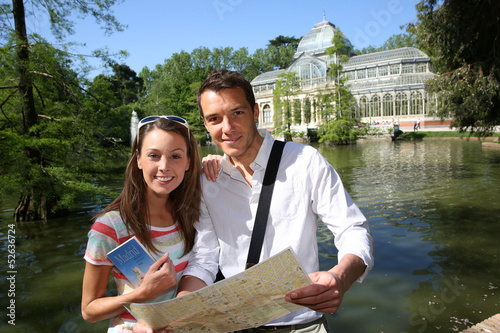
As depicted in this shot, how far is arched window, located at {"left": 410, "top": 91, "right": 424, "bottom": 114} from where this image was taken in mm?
36941

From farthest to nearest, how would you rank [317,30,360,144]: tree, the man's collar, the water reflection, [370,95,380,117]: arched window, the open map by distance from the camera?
1. [370,95,380,117]: arched window
2. [317,30,360,144]: tree
3. the water reflection
4. the man's collar
5. the open map

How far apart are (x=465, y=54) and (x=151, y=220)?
11.9 m

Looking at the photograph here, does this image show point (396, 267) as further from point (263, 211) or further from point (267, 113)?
point (267, 113)

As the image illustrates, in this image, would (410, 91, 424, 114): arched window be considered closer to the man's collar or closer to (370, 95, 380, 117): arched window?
(370, 95, 380, 117): arched window

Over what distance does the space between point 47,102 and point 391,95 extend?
121ft

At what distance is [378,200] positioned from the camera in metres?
8.59

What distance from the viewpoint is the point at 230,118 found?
1.84 m

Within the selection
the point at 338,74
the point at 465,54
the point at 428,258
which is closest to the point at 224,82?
the point at 428,258

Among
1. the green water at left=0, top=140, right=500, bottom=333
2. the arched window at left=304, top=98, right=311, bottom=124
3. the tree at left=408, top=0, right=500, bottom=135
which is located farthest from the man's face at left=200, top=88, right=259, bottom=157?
→ the arched window at left=304, top=98, right=311, bottom=124

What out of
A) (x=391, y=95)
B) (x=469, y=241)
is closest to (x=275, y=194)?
(x=469, y=241)

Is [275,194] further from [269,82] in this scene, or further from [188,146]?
[269,82]

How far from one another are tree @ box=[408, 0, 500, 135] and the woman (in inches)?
382

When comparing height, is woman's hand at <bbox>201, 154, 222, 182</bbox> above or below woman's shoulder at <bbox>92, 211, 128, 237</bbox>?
above

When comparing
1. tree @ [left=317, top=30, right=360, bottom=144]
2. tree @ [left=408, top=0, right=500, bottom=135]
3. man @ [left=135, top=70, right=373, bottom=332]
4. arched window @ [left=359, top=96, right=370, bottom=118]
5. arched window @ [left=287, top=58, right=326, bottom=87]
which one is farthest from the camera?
arched window @ [left=287, top=58, right=326, bottom=87]
